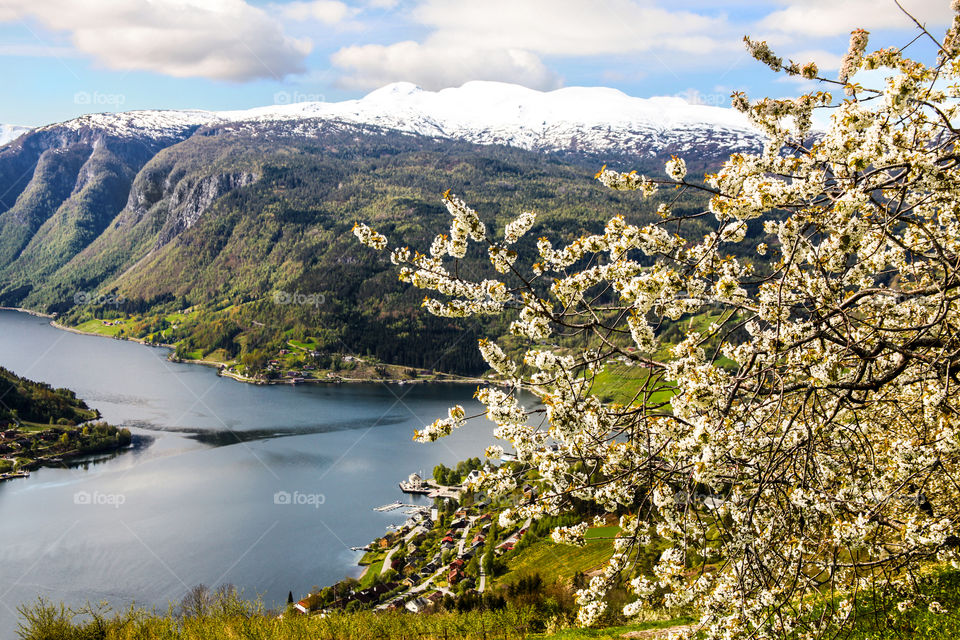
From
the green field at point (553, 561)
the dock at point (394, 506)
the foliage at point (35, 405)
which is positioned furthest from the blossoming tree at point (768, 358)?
the foliage at point (35, 405)

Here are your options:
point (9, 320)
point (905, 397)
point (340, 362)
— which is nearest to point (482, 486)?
point (905, 397)

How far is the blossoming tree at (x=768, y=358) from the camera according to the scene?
13.8ft

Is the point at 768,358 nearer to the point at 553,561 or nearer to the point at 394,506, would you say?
the point at 553,561

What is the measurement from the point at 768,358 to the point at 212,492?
58.2 meters

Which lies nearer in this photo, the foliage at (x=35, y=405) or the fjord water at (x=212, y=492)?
the fjord water at (x=212, y=492)

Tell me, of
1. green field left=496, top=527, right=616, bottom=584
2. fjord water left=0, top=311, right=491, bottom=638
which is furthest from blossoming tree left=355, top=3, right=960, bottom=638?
fjord water left=0, top=311, right=491, bottom=638

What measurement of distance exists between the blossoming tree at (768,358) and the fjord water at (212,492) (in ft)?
108

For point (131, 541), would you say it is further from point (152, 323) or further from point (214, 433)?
point (152, 323)

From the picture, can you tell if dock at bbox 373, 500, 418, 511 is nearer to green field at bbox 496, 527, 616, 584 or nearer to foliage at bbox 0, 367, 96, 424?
green field at bbox 496, 527, 616, 584

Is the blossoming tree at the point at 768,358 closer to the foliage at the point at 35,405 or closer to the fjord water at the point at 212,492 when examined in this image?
the fjord water at the point at 212,492

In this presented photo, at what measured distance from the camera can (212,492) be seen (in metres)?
54.2

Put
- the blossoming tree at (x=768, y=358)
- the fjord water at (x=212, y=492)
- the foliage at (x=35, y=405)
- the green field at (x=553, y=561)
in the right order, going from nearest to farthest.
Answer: the blossoming tree at (x=768, y=358) < the green field at (x=553, y=561) < the fjord water at (x=212, y=492) < the foliage at (x=35, y=405)

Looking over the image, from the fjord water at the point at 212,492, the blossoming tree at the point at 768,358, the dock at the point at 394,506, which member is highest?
the blossoming tree at the point at 768,358

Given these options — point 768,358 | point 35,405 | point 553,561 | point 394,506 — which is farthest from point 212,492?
point 768,358
